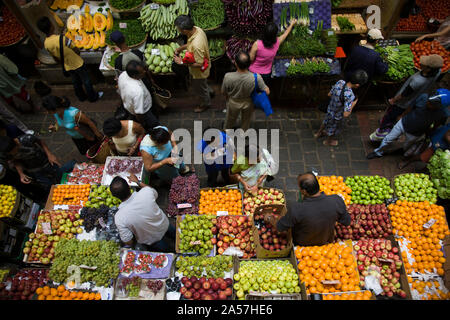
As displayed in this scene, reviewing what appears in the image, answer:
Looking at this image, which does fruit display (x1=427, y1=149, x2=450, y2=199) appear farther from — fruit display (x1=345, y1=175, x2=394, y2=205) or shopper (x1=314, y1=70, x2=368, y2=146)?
shopper (x1=314, y1=70, x2=368, y2=146)

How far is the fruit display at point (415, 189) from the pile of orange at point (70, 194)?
5.57 metres

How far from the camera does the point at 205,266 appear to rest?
4.06m

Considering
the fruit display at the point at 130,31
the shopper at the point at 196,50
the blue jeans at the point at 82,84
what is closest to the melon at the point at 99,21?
the fruit display at the point at 130,31

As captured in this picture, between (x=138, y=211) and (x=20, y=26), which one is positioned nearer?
(x=138, y=211)

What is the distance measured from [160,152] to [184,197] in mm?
896

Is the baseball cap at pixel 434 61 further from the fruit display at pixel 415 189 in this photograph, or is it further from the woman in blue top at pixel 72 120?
the woman in blue top at pixel 72 120

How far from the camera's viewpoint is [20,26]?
25.5 ft

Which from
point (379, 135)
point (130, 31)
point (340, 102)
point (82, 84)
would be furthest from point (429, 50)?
point (82, 84)

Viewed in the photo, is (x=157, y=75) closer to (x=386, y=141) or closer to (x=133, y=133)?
(x=133, y=133)

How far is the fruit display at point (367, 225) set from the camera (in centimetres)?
450

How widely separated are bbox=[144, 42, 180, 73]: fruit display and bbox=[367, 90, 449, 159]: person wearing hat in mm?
5354

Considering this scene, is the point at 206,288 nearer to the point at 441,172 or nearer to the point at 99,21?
the point at 441,172
